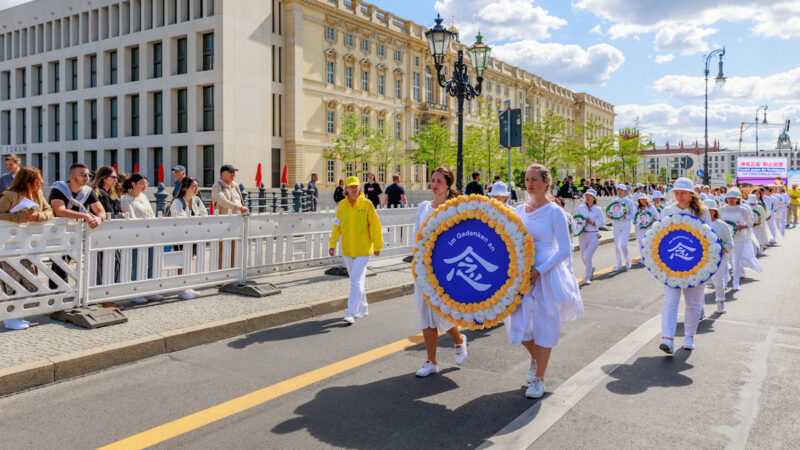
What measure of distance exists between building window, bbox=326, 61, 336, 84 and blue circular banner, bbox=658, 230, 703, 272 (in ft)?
150

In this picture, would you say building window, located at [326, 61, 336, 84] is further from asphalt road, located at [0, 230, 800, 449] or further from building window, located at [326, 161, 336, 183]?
asphalt road, located at [0, 230, 800, 449]

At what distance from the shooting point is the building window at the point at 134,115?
1879 inches

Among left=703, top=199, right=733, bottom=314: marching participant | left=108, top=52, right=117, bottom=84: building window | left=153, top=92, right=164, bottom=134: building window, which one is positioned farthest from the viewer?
left=108, top=52, right=117, bottom=84: building window

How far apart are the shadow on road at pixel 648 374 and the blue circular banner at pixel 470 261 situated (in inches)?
55.8

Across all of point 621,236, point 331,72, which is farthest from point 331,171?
point 621,236

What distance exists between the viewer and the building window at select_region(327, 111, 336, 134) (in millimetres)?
50312

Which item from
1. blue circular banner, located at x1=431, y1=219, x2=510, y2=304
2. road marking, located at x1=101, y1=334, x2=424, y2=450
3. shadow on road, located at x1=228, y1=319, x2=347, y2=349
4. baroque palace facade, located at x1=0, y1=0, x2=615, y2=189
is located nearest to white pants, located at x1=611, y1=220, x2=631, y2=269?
shadow on road, located at x1=228, y1=319, x2=347, y2=349

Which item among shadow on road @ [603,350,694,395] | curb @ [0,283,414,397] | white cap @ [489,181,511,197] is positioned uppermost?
white cap @ [489,181,511,197]

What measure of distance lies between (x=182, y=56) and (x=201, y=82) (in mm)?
3499

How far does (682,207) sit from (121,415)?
5917 mm

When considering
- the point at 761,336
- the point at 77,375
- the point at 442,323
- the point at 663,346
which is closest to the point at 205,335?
the point at 77,375

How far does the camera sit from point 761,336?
22.7 ft

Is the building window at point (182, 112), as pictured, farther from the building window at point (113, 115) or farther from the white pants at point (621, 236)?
the white pants at point (621, 236)

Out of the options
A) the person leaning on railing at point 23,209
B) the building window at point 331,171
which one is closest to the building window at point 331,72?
the building window at point 331,171
